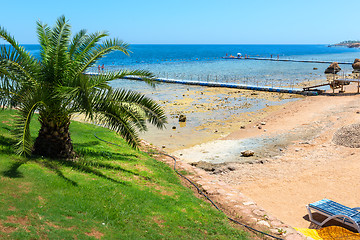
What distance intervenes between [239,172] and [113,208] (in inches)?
281

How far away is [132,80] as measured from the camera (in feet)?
162

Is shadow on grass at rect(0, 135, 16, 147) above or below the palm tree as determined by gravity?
below

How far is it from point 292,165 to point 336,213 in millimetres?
5114

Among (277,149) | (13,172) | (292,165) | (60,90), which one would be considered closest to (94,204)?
(13,172)

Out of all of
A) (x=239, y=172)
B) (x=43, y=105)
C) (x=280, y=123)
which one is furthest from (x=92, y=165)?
(x=280, y=123)

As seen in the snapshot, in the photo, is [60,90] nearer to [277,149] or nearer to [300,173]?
[300,173]

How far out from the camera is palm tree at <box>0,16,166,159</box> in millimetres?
8422

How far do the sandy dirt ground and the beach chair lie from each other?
1.84 feet

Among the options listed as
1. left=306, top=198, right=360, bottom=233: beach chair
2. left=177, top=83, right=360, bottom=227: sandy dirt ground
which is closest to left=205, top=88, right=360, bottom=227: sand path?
left=177, top=83, right=360, bottom=227: sandy dirt ground

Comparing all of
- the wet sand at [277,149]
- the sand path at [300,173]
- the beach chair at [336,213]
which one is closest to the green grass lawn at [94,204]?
the wet sand at [277,149]

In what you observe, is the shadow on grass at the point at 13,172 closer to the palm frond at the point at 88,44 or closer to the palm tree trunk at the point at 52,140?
the palm tree trunk at the point at 52,140

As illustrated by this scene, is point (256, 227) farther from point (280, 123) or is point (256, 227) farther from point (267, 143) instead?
point (280, 123)

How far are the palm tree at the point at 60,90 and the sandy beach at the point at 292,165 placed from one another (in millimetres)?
3861

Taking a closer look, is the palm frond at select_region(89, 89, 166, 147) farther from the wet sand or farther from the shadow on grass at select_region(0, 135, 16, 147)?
the wet sand
